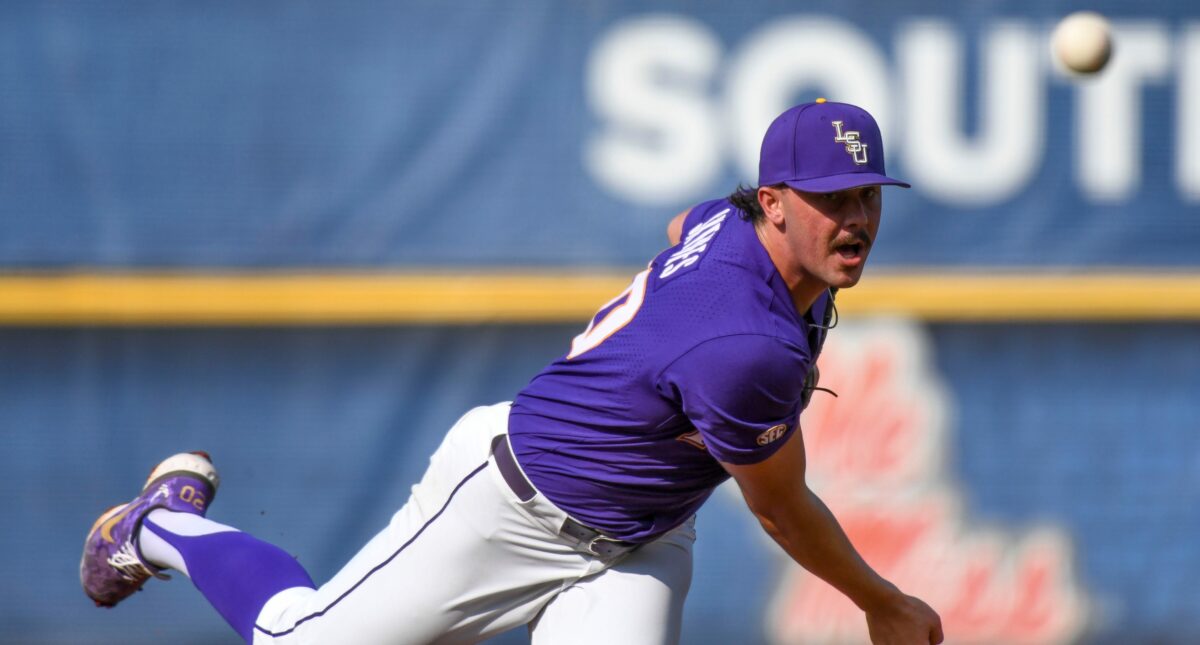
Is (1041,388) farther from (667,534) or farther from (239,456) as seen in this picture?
(239,456)

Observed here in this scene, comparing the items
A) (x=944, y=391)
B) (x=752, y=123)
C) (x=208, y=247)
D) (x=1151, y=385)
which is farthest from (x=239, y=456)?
(x=1151, y=385)

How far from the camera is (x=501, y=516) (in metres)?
2.91

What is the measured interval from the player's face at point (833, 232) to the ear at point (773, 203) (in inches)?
1.3

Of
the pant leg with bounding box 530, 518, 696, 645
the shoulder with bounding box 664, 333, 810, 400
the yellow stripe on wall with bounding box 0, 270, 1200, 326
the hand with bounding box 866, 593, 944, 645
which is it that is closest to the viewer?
the shoulder with bounding box 664, 333, 810, 400

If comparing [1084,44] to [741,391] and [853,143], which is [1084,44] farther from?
[741,391]

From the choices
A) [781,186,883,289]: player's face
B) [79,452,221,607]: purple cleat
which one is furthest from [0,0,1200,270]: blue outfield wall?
[781,186,883,289]: player's face

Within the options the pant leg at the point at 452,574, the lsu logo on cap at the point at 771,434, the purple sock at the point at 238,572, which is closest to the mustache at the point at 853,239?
the lsu logo on cap at the point at 771,434

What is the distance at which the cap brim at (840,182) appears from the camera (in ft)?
8.48

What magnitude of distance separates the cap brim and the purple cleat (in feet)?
5.77

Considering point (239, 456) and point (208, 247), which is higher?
point (208, 247)

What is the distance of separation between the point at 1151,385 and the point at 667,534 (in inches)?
99.8

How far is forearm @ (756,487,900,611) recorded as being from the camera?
8.96 ft

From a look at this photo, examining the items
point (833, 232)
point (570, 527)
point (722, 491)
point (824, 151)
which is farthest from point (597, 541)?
point (722, 491)

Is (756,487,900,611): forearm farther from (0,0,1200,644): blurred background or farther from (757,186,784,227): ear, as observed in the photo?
(0,0,1200,644): blurred background
